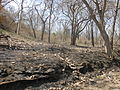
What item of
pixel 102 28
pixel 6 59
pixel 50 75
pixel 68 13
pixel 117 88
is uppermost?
pixel 68 13

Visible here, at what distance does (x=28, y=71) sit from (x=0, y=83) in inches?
59.7

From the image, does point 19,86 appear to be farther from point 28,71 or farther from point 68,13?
point 68,13

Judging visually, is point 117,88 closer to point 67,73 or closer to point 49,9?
point 67,73

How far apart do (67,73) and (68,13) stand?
18.0m

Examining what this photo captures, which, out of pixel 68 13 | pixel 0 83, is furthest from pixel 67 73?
pixel 68 13

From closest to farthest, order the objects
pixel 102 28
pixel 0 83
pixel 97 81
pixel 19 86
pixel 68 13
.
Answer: pixel 0 83 < pixel 19 86 < pixel 97 81 < pixel 102 28 < pixel 68 13

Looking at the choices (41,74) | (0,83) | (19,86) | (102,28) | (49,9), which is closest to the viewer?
(0,83)

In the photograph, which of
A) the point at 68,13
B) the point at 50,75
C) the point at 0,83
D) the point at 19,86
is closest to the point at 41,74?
the point at 50,75

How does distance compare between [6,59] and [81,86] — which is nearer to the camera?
[81,86]

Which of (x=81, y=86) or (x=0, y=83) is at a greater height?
(x=0, y=83)

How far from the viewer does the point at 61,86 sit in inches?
246

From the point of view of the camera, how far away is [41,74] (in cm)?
670

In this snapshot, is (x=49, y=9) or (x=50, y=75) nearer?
(x=50, y=75)

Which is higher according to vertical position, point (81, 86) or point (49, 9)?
point (49, 9)
